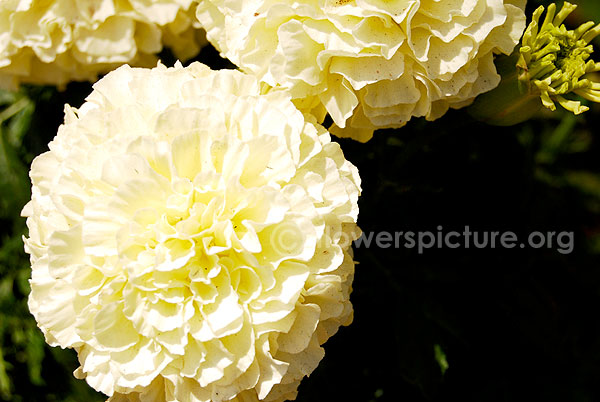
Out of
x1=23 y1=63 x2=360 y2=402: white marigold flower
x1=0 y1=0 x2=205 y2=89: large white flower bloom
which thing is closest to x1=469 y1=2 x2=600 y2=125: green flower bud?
x1=23 y1=63 x2=360 y2=402: white marigold flower

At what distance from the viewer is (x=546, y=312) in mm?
1024

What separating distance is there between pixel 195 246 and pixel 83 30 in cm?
42

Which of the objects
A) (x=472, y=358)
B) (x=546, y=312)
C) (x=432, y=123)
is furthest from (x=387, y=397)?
(x=432, y=123)

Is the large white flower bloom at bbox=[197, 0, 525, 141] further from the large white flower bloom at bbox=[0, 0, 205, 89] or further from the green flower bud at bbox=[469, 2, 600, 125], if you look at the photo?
the large white flower bloom at bbox=[0, 0, 205, 89]

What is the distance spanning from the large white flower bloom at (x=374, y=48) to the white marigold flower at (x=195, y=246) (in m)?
0.05

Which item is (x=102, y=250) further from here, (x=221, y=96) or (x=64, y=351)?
(x=64, y=351)

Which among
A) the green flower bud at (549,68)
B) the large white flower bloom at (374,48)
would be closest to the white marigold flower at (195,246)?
the large white flower bloom at (374,48)

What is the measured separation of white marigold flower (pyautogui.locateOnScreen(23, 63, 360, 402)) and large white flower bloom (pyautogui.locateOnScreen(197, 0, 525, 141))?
0.17 feet

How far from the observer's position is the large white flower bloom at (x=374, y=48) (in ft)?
2.25

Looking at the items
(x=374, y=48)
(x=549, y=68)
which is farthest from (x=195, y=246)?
(x=549, y=68)

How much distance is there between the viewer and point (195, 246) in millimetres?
653

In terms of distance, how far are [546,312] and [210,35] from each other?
0.64 meters

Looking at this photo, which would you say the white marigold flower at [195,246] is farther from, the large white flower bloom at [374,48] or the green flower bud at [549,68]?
the green flower bud at [549,68]

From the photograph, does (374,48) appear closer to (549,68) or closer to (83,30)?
(549,68)
